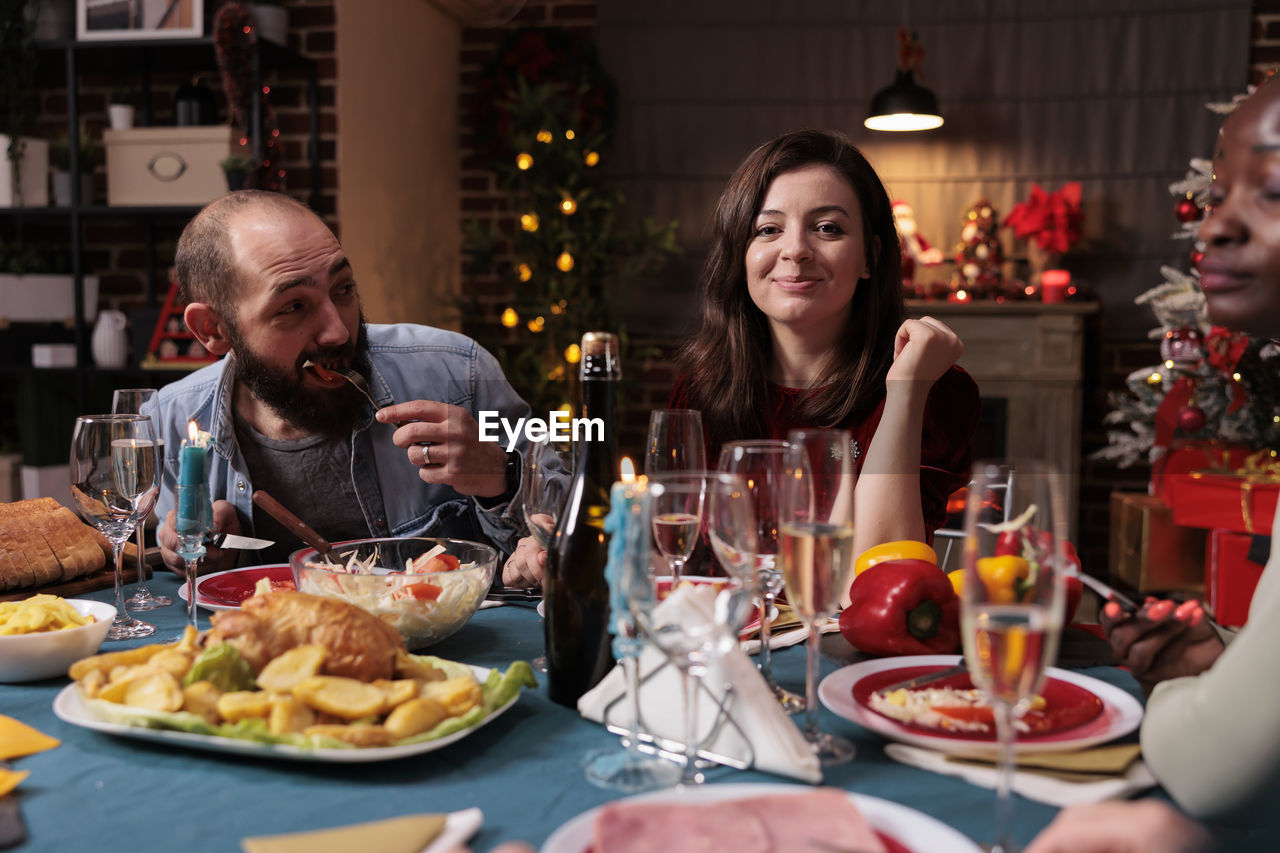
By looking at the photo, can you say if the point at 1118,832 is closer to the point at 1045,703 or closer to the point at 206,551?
the point at 1045,703

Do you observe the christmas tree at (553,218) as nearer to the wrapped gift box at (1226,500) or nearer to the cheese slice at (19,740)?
the wrapped gift box at (1226,500)

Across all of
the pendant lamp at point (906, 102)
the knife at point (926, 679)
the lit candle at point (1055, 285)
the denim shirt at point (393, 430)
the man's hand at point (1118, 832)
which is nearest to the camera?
the man's hand at point (1118, 832)

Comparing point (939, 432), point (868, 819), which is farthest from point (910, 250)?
point (868, 819)

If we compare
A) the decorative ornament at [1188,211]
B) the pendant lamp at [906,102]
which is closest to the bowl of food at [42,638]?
the pendant lamp at [906,102]

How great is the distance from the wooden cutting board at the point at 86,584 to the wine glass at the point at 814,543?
1038mm

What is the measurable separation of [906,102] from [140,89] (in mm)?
2892

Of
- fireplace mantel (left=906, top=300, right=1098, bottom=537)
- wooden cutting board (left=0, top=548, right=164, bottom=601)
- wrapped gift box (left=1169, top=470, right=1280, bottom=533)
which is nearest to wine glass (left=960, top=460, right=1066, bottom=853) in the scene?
wooden cutting board (left=0, top=548, right=164, bottom=601)

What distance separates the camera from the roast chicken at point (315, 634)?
2.85ft

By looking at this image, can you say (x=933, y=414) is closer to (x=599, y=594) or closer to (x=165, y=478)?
(x=599, y=594)

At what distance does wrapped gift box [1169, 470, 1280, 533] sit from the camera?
10.9 feet

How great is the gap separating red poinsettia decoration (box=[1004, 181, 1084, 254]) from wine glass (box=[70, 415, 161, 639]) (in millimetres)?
3918

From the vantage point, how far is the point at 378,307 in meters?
4.12

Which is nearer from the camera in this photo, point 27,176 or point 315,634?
point 315,634

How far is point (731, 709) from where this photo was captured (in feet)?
2.70
